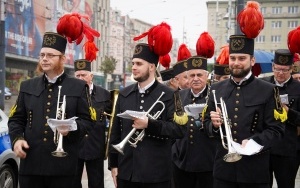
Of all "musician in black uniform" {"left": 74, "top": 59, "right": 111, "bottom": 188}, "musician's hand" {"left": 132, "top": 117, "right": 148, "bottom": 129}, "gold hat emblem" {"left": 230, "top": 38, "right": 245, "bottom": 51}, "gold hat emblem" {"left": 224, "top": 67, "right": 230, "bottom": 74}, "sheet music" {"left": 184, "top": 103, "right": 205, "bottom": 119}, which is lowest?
"musician in black uniform" {"left": 74, "top": 59, "right": 111, "bottom": 188}

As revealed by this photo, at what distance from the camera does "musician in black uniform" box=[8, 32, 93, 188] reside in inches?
158

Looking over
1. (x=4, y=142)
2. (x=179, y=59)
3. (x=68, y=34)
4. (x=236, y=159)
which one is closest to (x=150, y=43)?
(x=68, y=34)

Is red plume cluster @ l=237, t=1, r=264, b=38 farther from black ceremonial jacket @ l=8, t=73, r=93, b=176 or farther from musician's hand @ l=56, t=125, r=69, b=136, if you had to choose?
musician's hand @ l=56, t=125, r=69, b=136

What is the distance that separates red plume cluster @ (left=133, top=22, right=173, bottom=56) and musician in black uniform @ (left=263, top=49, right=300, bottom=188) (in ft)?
5.71

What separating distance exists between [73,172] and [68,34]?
149cm

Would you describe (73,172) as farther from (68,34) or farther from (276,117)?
(276,117)

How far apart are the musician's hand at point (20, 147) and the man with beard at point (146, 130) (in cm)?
88

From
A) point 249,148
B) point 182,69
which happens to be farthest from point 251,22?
point 182,69

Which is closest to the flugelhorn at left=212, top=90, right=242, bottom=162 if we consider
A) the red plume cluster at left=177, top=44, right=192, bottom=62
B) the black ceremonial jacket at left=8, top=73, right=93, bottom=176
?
the black ceremonial jacket at left=8, top=73, right=93, bottom=176

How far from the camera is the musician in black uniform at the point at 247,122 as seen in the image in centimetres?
395

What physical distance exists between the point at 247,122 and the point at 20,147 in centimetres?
213

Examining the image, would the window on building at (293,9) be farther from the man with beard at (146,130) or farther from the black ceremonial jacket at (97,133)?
the man with beard at (146,130)

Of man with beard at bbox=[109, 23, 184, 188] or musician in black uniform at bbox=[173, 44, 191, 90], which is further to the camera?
musician in black uniform at bbox=[173, 44, 191, 90]

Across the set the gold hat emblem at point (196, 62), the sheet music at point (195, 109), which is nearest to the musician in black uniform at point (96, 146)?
the gold hat emblem at point (196, 62)
